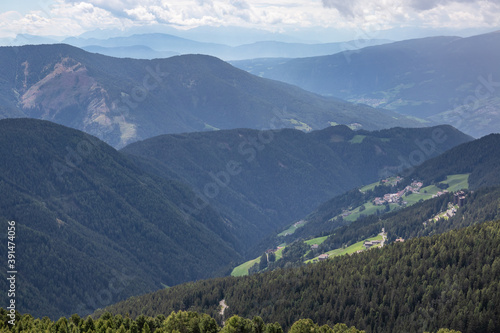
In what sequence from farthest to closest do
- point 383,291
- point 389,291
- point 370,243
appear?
point 370,243 → point 383,291 → point 389,291

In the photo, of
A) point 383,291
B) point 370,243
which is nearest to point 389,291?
point 383,291

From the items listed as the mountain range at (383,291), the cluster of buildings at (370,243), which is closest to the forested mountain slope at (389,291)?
the mountain range at (383,291)

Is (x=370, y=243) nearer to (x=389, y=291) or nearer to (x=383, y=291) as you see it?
(x=383, y=291)

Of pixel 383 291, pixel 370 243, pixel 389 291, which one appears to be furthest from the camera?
pixel 370 243

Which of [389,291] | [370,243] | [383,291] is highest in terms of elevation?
[389,291]

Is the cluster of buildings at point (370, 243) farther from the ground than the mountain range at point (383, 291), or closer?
closer

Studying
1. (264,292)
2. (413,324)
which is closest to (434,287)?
(413,324)

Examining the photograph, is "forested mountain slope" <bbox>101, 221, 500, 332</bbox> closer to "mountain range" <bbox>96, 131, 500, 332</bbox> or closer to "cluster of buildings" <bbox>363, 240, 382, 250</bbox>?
"mountain range" <bbox>96, 131, 500, 332</bbox>

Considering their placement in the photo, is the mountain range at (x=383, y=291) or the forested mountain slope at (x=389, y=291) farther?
the mountain range at (x=383, y=291)

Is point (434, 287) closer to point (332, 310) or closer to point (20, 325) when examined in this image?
point (332, 310)

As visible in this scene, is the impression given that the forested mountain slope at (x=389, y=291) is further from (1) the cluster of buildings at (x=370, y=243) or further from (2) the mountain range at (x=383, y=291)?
(1) the cluster of buildings at (x=370, y=243)

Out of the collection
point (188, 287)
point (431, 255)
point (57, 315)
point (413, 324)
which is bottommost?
point (57, 315)
